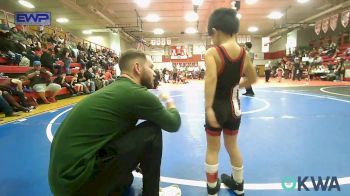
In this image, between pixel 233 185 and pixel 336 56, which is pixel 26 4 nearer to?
pixel 233 185

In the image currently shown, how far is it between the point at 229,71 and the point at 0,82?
7.11 m

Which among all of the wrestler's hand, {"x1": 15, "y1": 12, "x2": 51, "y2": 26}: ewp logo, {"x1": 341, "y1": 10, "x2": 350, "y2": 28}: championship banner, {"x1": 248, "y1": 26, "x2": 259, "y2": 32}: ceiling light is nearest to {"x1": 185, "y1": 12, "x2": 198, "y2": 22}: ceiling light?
{"x1": 248, "y1": 26, "x2": 259, "y2": 32}: ceiling light

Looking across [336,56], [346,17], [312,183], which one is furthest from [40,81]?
[336,56]

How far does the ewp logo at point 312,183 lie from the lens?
2.11 meters

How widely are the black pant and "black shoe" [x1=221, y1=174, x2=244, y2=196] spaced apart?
69 centimetres

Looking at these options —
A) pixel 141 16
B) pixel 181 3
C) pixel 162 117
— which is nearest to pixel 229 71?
pixel 162 117

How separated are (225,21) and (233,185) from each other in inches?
51.6

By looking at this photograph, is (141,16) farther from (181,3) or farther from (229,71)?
(229,71)

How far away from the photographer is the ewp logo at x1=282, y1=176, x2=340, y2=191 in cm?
211

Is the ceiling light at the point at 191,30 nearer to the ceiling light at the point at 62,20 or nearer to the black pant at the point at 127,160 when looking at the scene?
the ceiling light at the point at 62,20

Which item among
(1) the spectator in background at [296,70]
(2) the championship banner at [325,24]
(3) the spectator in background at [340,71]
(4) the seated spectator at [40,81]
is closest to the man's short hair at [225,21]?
(4) the seated spectator at [40,81]

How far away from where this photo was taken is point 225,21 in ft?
6.10

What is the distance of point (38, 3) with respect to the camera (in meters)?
15.9

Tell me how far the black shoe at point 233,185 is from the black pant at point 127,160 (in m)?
0.69
